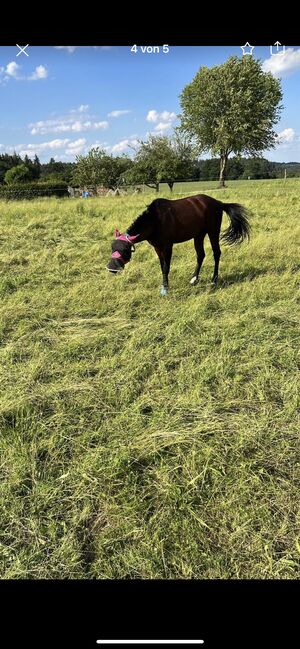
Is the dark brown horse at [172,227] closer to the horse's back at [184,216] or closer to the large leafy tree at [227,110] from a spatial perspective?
the horse's back at [184,216]

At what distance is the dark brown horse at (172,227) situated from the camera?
4.60 meters

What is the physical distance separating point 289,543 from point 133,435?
106cm

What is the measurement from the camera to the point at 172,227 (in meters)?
5.12

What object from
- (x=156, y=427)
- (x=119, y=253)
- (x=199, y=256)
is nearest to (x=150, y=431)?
(x=156, y=427)

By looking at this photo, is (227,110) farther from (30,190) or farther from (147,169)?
(147,169)

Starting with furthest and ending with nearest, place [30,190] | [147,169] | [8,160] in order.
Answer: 1. [147,169]
2. [30,190]
3. [8,160]

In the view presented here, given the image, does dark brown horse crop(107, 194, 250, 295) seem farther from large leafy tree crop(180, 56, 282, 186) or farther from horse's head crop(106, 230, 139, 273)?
large leafy tree crop(180, 56, 282, 186)

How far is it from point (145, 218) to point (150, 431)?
10.3 ft

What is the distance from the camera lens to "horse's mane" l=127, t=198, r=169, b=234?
15.6 ft

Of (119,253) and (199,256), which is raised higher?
(119,253)

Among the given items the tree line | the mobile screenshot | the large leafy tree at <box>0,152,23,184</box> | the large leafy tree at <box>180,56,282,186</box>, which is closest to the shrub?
the tree line

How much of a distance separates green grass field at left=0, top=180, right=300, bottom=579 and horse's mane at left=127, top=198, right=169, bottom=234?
0.85m

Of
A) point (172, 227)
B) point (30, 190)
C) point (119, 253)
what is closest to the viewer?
point (119, 253)

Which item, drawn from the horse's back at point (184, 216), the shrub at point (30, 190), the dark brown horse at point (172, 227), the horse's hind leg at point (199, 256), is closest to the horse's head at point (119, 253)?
the dark brown horse at point (172, 227)
